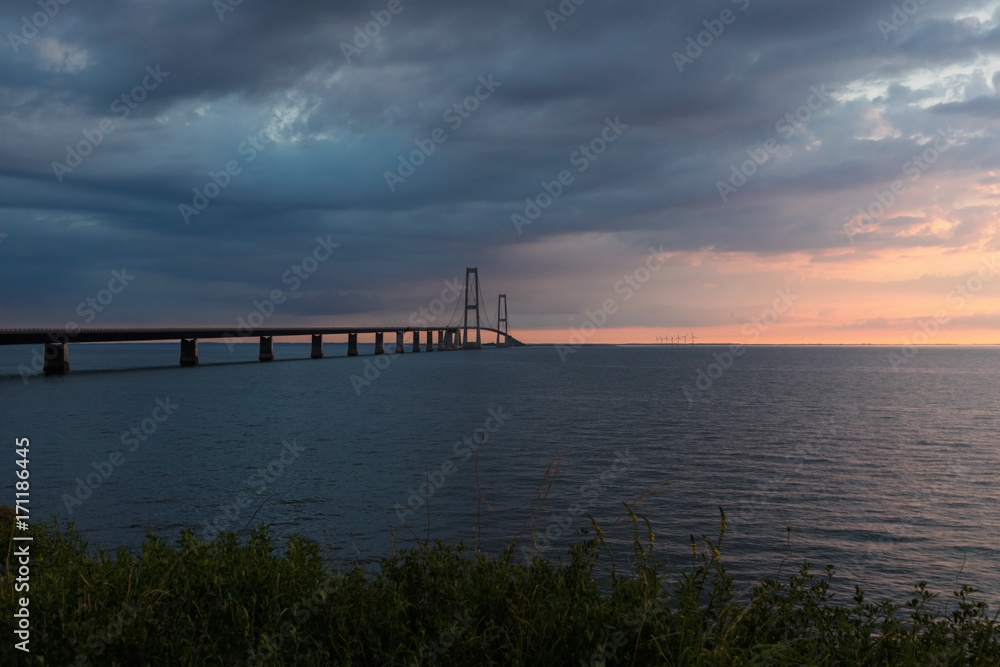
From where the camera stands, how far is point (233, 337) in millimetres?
138125

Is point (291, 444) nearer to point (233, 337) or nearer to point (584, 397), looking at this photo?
point (584, 397)

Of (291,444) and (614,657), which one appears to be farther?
(291,444)

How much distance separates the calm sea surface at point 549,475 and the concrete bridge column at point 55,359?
5490 centimetres

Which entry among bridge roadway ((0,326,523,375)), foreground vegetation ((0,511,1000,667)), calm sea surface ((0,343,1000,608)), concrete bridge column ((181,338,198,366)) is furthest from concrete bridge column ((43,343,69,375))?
foreground vegetation ((0,511,1000,667))

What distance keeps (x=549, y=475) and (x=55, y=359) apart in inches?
4579

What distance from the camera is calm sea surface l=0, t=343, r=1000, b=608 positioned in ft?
58.9

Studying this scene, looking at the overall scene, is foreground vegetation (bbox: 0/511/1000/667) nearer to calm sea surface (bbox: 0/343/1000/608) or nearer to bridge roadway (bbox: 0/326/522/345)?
calm sea surface (bbox: 0/343/1000/608)

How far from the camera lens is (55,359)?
108 m

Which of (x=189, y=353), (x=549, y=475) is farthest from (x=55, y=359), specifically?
(x=549, y=475)

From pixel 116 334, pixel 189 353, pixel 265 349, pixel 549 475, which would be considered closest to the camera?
pixel 549 475

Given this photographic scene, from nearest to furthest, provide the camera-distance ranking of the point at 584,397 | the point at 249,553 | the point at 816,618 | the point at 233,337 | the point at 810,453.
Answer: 1. the point at 816,618
2. the point at 249,553
3. the point at 810,453
4. the point at 584,397
5. the point at 233,337

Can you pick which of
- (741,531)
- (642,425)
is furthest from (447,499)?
(642,425)

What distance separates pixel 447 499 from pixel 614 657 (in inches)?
703

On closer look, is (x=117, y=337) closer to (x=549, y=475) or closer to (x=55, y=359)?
(x=55, y=359)
